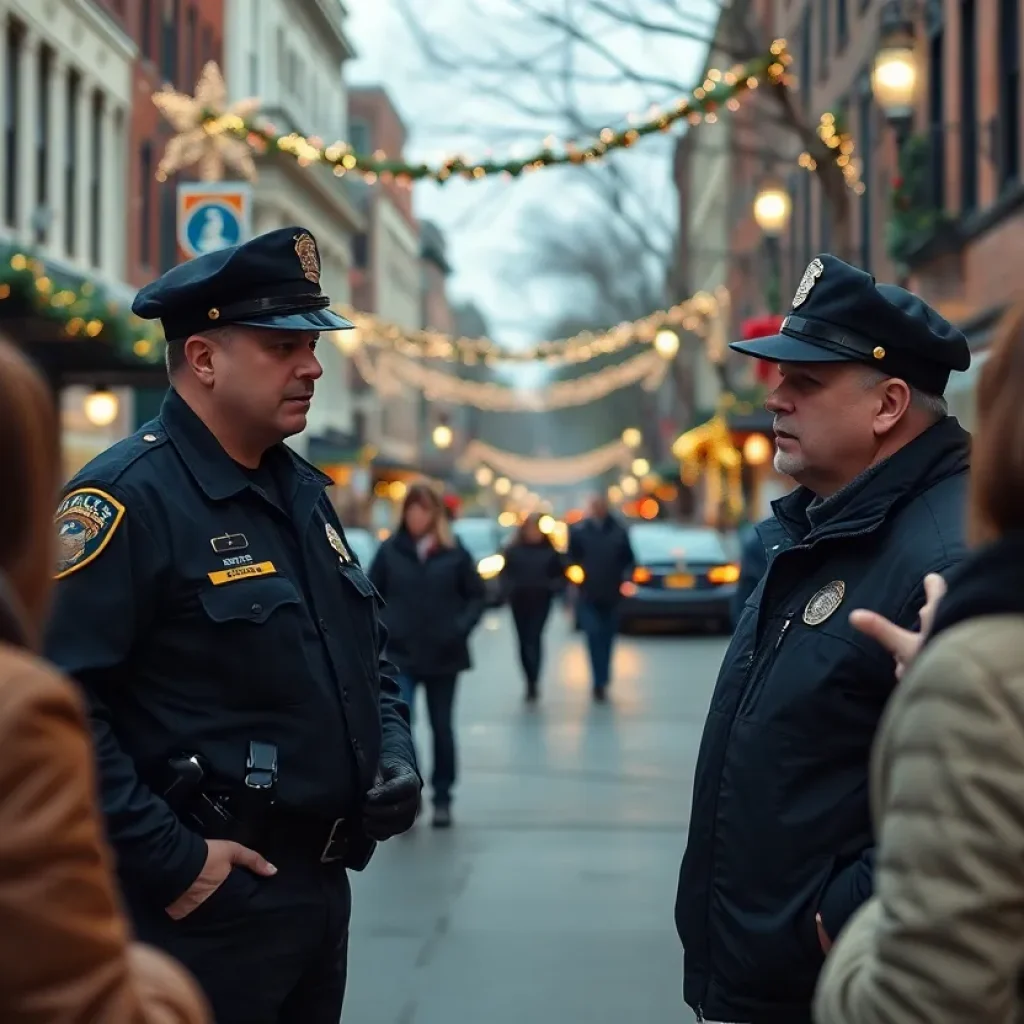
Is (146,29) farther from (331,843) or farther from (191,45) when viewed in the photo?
(331,843)

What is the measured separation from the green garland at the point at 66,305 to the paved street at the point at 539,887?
493 cm

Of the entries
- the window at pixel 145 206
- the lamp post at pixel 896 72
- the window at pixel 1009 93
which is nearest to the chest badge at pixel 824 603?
the lamp post at pixel 896 72

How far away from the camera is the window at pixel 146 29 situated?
3834 cm

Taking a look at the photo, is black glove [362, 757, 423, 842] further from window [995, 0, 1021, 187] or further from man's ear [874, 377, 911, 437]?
window [995, 0, 1021, 187]

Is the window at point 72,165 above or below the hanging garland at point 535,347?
above

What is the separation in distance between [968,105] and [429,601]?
14.5 metres

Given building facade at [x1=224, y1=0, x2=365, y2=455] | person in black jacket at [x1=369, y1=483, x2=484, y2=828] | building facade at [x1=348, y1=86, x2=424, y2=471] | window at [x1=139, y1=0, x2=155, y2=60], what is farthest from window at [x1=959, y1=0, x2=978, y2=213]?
building facade at [x1=348, y1=86, x2=424, y2=471]

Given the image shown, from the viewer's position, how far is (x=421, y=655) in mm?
11992

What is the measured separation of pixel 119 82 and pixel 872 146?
13.0 m

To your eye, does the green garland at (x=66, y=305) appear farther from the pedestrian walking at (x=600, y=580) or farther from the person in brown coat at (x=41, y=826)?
the person in brown coat at (x=41, y=826)

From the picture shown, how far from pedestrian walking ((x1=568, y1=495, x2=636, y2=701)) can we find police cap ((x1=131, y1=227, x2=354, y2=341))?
14.8 m

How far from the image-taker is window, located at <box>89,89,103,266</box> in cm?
3409

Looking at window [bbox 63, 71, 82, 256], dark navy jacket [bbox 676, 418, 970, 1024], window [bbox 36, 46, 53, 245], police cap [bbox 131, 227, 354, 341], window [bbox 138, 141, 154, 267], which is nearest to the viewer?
dark navy jacket [bbox 676, 418, 970, 1024]

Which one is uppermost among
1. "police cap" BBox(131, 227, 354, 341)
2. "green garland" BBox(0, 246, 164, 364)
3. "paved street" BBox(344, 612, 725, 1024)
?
"green garland" BBox(0, 246, 164, 364)
